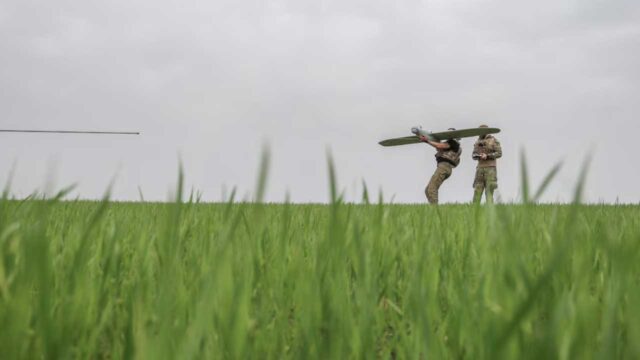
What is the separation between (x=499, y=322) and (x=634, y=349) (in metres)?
0.15

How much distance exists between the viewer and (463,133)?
38.0 feet

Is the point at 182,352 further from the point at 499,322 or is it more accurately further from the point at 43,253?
the point at 499,322

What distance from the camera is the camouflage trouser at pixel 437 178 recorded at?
11.7 metres

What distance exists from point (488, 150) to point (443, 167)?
1030 mm

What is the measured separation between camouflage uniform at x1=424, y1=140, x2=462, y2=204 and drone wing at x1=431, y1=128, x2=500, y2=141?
0.47 ft

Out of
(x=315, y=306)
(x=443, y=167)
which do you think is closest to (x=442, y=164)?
(x=443, y=167)

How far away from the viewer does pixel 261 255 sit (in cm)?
147

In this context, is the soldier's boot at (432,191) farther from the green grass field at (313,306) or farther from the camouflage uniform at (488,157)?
the green grass field at (313,306)

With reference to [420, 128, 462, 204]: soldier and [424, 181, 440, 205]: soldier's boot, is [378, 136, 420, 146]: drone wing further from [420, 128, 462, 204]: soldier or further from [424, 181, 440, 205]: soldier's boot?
[424, 181, 440, 205]: soldier's boot

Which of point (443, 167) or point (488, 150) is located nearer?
point (488, 150)

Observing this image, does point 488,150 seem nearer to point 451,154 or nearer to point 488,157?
point 488,157

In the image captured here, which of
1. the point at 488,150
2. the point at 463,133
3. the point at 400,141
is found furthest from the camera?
the point at 400,141

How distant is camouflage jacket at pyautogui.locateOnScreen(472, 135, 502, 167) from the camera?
36.1 feet

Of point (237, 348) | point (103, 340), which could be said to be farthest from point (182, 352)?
point (103, 340)
